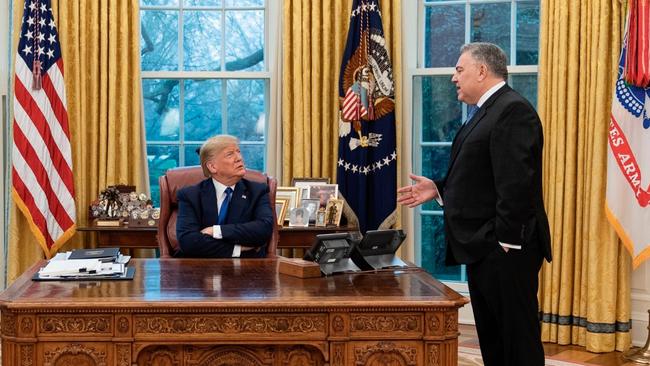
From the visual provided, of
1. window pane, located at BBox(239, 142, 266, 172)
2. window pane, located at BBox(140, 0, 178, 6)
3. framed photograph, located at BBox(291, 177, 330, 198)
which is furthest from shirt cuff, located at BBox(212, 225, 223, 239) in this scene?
window pane, located at BBox(140, 0, 178, 6)

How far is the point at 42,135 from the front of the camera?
563 cm

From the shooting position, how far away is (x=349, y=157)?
226 inches

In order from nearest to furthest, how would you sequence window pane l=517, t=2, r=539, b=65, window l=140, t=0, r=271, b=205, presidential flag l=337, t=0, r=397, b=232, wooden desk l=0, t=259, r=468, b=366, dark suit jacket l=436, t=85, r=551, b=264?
wooden desk l=0, t=259, r=468, b=366 → dark suit jacket l=436, t=85, r=551, b=264 → presidential flag l=337, t=0, r=397, b=232 → window pane l=517, t=2, r=539, b=65 → window l=140, t=0, r=271, b=205

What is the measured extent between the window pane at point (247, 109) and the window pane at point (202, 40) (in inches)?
8.3

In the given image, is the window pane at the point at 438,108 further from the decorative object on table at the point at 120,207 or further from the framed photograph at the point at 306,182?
the decorative object on table at the point at 120,207

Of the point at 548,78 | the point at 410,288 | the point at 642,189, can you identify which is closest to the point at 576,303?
the point at 642,189

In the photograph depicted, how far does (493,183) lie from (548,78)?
89.4 inches

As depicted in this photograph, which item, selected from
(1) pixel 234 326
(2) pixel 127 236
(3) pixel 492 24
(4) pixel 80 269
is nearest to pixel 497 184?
(1) pixel 234 326

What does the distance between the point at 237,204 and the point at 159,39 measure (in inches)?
91.3

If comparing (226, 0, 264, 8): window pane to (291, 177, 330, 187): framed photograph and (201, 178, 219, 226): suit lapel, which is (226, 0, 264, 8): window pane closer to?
(291, 177, 330, 187): framed photograph

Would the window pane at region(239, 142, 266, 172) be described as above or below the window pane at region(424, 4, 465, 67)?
below

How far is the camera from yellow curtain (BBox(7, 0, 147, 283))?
18.8ft

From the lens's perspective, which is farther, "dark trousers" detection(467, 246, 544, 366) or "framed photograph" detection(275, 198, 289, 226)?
"framed photograph" detection(275, 198, 289, 226)

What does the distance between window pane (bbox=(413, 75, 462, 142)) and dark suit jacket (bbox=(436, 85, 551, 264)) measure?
8.52 ft
